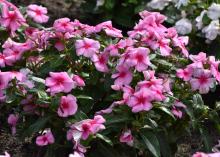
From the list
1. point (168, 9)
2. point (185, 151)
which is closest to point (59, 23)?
point (185, 151)

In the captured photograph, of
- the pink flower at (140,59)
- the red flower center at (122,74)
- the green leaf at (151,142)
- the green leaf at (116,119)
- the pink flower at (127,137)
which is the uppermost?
the pink flower at (140,59)

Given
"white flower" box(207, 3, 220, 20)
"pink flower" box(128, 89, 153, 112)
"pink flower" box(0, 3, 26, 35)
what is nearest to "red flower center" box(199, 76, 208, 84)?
"pink flower" box(128, 89, 153, 112)

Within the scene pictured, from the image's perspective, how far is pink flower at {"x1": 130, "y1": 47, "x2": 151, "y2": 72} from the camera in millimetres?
2847

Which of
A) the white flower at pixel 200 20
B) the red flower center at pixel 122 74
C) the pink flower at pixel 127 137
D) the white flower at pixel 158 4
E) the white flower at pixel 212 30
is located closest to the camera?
the pink flower at pixel 127 137

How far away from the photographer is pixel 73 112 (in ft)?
9.16

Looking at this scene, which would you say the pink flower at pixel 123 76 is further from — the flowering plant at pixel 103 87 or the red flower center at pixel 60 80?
the red flower center at pixel 60 80

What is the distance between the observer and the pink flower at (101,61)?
297 cm

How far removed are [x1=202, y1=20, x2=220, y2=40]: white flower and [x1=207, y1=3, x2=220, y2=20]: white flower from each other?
5 centimetres

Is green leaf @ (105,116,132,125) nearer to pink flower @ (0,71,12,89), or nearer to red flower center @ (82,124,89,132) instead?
red flower center @ (82,124,89,132)

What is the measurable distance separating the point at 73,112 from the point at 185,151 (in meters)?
1.27

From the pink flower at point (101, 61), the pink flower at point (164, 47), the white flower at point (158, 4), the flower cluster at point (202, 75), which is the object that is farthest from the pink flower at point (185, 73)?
the white flower at point (158, 4)

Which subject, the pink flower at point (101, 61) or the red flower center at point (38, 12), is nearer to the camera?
the pink flower at point (101, 61)

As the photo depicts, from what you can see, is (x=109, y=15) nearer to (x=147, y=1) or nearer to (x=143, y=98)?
(x=147, y=1)

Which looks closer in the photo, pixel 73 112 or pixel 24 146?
pixel 73 112
